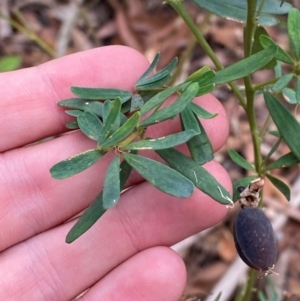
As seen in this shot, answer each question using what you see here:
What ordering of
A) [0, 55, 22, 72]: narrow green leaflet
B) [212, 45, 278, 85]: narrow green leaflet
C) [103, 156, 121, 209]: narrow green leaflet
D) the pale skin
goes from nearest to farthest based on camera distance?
[103, 156, 121, 209]: narrow green leaflet < [212, 45, 278, 85]: narrow green leaflet < the pale skin < [0, 55, 22, 72]: narrow green leaflet

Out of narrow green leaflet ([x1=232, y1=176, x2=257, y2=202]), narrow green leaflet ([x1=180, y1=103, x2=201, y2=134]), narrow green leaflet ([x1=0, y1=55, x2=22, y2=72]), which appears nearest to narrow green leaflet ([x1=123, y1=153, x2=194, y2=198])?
narrow green leaflet ([x1=180, y1=103, x2=201, y2=134])

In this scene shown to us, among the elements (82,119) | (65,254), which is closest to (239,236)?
(82,119)

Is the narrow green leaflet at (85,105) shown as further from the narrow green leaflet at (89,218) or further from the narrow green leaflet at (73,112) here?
the narrow green leaflet at (89,218)

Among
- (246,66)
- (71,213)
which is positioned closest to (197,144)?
(246,66)

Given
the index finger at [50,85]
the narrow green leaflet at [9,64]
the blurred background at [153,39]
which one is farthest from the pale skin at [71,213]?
the blurred background at [153,39]

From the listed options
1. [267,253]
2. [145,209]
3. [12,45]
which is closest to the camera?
[267,253]

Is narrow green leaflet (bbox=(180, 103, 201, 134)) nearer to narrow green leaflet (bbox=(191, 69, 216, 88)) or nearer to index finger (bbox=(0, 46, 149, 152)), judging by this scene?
narrow green leaflet (bbox=(191, 69, 216, 88))

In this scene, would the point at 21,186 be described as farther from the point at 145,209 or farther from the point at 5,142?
the point at 145,209
